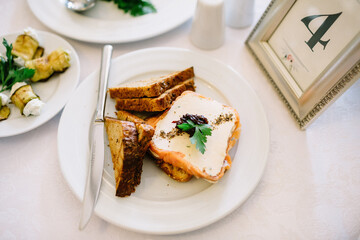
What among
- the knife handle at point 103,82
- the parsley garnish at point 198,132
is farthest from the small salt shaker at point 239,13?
the parsley garnish at point 198,132

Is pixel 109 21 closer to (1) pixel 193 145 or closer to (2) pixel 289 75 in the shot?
(1) pixel 193 145

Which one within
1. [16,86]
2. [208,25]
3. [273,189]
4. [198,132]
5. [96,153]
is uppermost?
[208,25]

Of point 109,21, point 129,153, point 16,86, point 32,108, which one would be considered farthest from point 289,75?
point 16,86

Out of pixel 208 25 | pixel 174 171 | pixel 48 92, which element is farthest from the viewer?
pixel 208 25

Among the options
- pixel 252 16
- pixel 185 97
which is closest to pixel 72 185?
pixel 185 97

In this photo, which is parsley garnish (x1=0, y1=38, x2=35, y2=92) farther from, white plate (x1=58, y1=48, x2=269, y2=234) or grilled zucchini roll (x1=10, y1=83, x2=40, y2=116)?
white plate (x1=58, y1=48, x2=269, y2=234)

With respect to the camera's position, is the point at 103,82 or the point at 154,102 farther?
the point at 103,82

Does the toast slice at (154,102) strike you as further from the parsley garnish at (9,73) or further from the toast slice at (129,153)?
the parsley garnish at (9,73)
